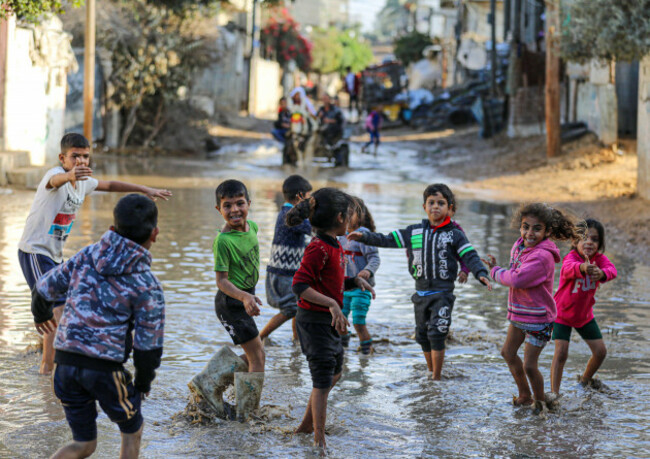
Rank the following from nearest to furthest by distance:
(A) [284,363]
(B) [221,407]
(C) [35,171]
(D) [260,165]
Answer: (B) [221,407] → (A) [284,363] → (C) [35,171] → (D) [260,165]

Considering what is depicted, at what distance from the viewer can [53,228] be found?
5.71m

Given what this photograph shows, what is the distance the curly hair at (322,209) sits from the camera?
185 inches

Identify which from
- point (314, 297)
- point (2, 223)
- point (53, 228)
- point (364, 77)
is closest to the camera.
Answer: point (314, 297)

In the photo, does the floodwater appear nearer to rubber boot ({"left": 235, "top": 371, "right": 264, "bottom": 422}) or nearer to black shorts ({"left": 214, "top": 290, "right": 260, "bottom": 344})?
rubber boot ({"left": 235, "top": 371, "right": 264, "bottom": 422})

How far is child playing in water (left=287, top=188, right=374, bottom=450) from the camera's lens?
15.4ft

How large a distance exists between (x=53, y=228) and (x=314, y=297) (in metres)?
2.01

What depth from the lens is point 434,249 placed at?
19.4ft

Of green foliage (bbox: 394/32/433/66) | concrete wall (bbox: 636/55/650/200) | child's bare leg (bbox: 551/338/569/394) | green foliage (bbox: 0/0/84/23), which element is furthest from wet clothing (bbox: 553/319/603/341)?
green foliage (bbox: 394/32/433/66)

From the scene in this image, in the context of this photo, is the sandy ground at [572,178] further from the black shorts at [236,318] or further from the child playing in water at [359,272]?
the black shorts at [236,318]

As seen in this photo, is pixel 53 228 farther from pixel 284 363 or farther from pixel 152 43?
pixel 152 43

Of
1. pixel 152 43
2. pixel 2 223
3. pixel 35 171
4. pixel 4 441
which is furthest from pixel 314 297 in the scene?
pixel 152 43

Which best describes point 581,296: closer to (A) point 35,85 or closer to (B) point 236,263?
(B) point 236,263

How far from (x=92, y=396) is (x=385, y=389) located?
2.63 m

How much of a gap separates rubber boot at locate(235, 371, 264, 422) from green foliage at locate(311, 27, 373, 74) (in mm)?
78121
